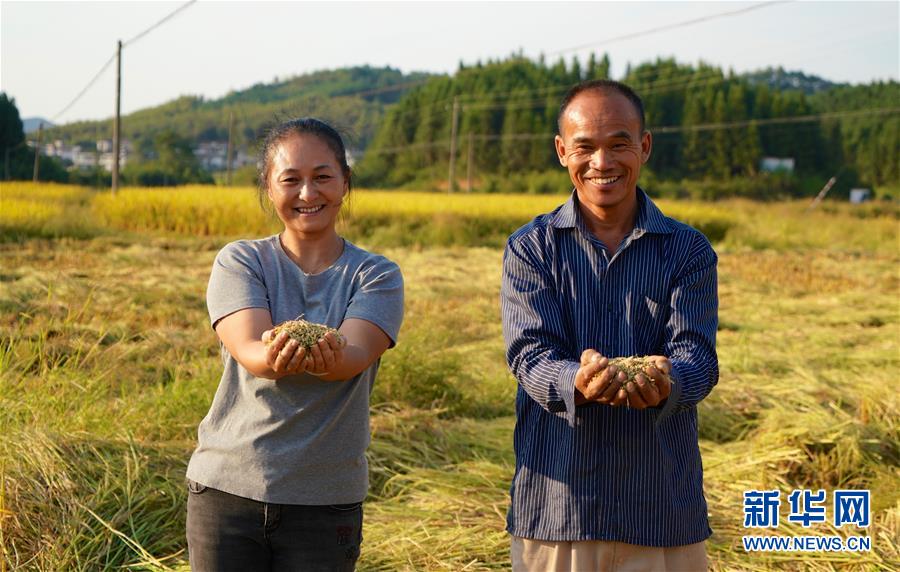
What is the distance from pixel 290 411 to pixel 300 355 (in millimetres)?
201

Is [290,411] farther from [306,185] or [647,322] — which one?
[647,322]

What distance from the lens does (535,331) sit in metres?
1.81

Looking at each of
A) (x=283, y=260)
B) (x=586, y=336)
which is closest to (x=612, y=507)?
(x=586, y=336)

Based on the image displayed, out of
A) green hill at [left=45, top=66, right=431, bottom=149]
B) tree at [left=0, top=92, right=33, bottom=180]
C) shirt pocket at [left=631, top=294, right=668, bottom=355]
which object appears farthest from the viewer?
green hill at [left=45, top=66, right=431, bottom=149]

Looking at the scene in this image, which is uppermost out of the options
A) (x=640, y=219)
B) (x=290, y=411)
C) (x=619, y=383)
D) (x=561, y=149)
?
(x=561, y=149)

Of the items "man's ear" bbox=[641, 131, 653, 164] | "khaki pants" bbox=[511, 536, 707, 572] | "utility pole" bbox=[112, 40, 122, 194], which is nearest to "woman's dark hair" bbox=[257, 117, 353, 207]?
"man's ear" bbox=[641, 131, 653, 164]

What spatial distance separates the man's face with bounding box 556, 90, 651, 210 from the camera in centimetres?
187

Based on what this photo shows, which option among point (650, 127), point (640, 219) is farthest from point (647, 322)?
point (650, 127)

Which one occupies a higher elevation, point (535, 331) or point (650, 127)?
point (650, 127)

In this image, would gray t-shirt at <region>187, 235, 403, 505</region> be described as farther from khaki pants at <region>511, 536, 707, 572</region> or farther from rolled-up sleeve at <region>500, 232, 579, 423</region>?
khaki pants at <region>511, 536, 707, 572</region>

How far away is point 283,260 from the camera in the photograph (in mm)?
1957

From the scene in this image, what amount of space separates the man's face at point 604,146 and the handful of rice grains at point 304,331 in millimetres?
600

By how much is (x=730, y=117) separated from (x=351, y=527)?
2087 inches

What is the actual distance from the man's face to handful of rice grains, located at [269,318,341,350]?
23.6 inches
